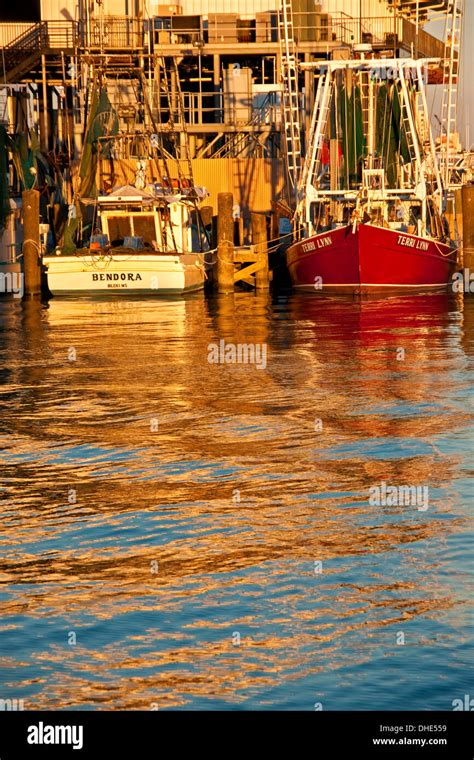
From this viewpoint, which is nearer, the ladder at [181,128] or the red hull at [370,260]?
the red hull at [370,260]

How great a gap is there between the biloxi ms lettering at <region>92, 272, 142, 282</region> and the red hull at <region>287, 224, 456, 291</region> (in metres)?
5.00

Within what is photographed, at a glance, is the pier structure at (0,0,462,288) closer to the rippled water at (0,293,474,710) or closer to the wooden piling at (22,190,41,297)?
the wooden piling at (22,190,41,297)

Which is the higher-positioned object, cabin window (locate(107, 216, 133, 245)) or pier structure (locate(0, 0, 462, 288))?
pier structure (locate(0, 0, 462, 288))

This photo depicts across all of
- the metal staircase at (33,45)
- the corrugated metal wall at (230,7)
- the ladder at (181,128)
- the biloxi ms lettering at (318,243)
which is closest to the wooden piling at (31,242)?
the ladder at (181,128)

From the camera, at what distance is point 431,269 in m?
44.1

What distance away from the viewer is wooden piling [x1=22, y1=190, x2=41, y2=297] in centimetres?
4375

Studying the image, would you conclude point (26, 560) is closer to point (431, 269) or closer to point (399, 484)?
point (399, 484)

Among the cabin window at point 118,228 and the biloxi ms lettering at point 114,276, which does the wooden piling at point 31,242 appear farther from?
the biloxi ms lettering at point 114,276

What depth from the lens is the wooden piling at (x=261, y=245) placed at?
46031 millimetres

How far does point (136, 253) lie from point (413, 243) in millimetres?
7592
